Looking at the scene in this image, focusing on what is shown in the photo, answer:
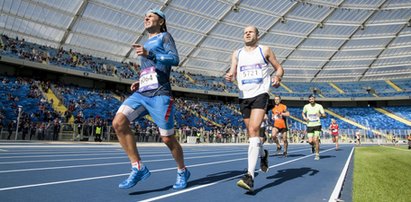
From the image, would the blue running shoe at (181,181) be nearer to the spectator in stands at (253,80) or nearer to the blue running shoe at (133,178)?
the blue running shoe at (133,178)

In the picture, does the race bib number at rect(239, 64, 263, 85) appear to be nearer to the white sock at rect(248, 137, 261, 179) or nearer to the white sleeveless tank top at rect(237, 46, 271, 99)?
the white sleeveless tank top at rect(237, 46, 271, 99)

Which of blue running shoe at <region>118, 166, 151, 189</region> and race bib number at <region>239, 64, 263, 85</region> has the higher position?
race bib number at <region>239, 64, 263, 85</region>

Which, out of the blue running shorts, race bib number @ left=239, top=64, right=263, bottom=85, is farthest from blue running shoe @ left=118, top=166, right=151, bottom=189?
race bib number @ left=239, top=64, right=263, bottom=85

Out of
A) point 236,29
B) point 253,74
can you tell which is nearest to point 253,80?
point 253,74

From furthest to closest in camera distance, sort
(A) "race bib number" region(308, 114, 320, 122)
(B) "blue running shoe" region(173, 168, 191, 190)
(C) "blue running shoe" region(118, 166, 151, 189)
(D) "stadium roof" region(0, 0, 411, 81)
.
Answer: (D) "stadium roof" region(0, 0, 411, 81) < (A) "race bib number" region(308, 114, 320, 122) < (B) "blue running shoe" region(173, 168, 191, 190) < (C) "blue running shoe" region(118, 166, 151, 189)

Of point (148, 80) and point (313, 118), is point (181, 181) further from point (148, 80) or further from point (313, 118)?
point (313, 118)

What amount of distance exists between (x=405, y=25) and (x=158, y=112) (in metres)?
43.6

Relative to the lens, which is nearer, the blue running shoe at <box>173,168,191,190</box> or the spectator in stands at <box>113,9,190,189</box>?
the spectator in stands at <box>113,9,190,189</box>

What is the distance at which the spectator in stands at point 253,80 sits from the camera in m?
3.46

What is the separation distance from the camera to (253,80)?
3686 mm

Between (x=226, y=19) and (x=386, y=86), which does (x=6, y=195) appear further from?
(x=386, y=86)

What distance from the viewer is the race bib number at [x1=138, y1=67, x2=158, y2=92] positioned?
3146mm

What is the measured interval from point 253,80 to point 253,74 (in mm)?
85

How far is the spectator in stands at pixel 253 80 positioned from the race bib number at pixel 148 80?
110cm
